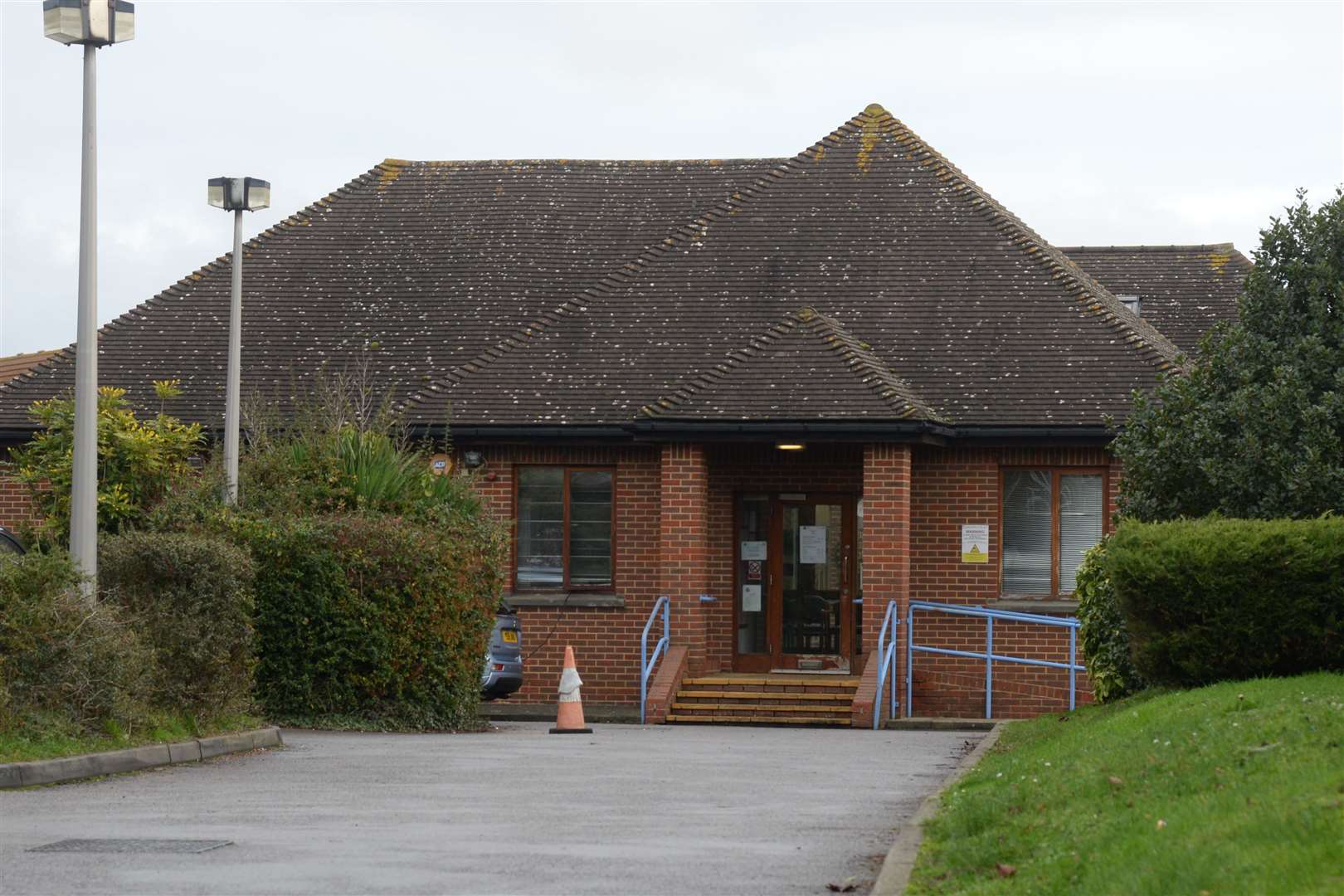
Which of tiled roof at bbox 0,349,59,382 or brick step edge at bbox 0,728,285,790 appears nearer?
brick step edge at bbox 0,728,285,790

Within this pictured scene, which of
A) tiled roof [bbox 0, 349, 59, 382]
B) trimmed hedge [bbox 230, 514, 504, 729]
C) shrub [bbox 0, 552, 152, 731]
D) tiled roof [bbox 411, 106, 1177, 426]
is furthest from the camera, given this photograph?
tiled roof [bbox 0, 349, 59, 382]

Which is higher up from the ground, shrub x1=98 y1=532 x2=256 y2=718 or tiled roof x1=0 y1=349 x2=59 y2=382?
tiled roof x1=0 y1=349 x2=59 y2=382

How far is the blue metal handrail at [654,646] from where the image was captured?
74.9ft

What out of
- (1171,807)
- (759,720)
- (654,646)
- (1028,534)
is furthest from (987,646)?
(1171,807)

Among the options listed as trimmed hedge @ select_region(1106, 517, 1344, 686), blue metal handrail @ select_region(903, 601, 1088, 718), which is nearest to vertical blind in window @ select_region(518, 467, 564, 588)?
blue metal handrail @ select_region(903, 601, 1088, 718)

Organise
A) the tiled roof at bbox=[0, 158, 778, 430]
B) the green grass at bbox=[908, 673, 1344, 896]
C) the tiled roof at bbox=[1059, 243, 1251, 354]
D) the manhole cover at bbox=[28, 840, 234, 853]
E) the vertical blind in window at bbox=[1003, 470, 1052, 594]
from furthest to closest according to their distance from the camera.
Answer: the tiled roof at bbox=[1059, 243, 1251, 354]
the tiled roof at bbox=[0, 158, 778, 430]
the vertical blind in window at bbox=[1003, 470, 1052, 594]
the manhole cover at bbox=[28, 840, 234, 853]
the green grass at bbox=[908, 673, 1344, 896]

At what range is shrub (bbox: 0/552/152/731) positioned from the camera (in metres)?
13.6

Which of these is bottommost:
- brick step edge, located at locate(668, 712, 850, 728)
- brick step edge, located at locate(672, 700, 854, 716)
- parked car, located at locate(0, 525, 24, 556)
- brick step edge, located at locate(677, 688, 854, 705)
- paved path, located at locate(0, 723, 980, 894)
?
brick step edge, located at locate(668, 712, 850, 728)

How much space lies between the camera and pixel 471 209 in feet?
103

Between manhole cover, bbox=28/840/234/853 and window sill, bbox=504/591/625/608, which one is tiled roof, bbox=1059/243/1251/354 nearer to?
window sill, bbox=504/591/625/608

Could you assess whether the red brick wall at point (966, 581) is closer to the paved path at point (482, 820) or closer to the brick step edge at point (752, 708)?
the brick step edge at point (752, 708)

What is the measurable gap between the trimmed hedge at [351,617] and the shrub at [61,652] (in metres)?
3.78

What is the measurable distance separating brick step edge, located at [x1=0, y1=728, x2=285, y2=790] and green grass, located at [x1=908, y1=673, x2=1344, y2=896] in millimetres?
5696

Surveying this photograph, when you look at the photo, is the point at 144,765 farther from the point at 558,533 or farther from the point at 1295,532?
the point at 558,533
